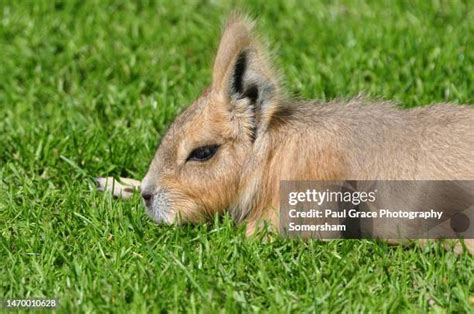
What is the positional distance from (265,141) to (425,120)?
741 millimetres

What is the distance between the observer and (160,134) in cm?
605

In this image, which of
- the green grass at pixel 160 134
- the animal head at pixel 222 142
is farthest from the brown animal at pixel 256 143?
the green grass at pixel 160 134

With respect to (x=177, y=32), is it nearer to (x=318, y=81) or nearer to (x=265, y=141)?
(x=318, y=81)

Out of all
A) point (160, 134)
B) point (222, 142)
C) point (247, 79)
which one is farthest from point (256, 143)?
point (160, 134)

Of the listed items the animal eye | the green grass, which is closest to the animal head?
the animal eye

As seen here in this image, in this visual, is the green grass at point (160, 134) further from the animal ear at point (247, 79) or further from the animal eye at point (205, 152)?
the animal ear at point (247, 79)

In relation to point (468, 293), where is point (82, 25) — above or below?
above

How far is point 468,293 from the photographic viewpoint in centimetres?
424

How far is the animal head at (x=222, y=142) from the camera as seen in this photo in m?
4.95

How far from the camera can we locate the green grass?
4.31m

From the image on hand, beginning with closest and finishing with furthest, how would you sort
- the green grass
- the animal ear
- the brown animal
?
the green grass
the brown animal
the animal ear

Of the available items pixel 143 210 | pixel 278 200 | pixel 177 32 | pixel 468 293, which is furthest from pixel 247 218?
pixel 177 32

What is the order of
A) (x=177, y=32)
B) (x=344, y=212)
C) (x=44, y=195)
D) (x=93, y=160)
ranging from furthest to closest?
(x=177, y=32), (x=93, y=160), (x=44, y=195), (x=344, y=212)

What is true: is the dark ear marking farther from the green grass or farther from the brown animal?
the green grass
